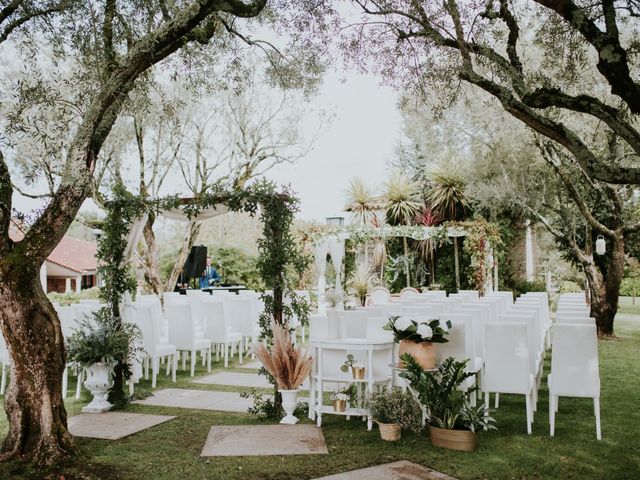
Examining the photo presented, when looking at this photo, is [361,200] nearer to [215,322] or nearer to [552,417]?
[215,322]

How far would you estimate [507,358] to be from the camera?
5.08m

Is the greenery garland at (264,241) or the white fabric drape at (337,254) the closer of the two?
the greenery garland at (264,241)

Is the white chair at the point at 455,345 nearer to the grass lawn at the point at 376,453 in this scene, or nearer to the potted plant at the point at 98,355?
the grass lawn at the point at 376,453

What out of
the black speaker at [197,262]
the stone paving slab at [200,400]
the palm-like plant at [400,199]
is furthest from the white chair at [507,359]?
the black speaker at [197,262]

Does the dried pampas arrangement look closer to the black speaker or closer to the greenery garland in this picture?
the greenery garland

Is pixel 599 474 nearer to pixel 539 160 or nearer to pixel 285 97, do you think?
pixel 539 160

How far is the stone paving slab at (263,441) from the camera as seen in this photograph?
14.9 ft

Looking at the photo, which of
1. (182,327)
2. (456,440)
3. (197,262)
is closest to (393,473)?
(456,440)

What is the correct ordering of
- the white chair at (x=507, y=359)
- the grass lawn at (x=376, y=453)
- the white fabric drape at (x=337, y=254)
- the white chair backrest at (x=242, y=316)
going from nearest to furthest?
the grass lawn at (x=376, y=453)
the white chair at (x=507, y=359)
the white chair backrest at (x=242, y=316)
the white fabric drape at (x=337, y=254)

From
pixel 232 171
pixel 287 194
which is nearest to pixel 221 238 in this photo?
pixel 232 171

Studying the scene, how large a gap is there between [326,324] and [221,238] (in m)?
21.4

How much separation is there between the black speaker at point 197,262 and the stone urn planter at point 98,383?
32.2 feet

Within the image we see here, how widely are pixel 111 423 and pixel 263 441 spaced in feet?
5.22

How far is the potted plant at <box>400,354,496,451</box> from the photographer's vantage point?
455 centimetres
